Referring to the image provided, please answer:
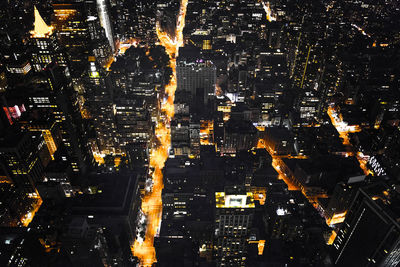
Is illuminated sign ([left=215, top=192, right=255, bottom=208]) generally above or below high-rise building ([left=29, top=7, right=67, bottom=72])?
below

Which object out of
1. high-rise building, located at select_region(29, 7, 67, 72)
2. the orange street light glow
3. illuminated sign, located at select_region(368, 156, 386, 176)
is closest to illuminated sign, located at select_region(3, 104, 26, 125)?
high-rise building, located at select_region(29, 7, 67, 72)

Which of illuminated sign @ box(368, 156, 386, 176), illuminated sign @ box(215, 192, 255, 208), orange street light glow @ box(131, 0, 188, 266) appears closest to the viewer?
illuminated sign @ box(215, 192, 255, 208)

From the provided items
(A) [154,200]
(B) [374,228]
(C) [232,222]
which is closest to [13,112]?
(A) [154,200]

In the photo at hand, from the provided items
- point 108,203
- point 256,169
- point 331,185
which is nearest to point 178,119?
point 256,169

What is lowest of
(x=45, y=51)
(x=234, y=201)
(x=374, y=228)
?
(x=374, y=228)

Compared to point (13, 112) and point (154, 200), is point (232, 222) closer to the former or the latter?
point (154, 200)

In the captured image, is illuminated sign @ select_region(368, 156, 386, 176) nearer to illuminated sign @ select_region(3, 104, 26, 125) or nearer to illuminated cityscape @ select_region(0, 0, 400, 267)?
illuminated cityscape @ select_region(0, 0, 400, 267)
